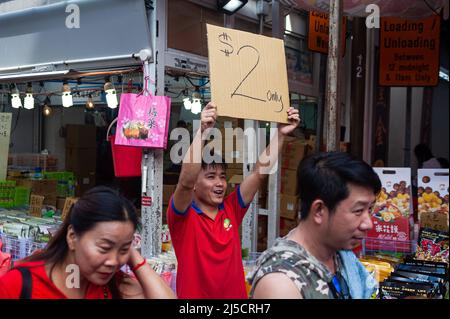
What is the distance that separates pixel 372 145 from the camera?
6.84 m

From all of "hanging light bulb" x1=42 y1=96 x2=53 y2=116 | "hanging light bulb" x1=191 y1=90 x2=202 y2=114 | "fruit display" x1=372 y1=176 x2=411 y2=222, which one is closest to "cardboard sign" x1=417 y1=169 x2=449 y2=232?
"fruit display" x1=372 y1=176 x2=411 y2=222

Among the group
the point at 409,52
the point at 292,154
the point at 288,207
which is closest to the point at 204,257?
the point at 288,207

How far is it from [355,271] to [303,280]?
385mm

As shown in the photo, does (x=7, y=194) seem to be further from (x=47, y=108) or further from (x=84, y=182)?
(x=47, y=108)

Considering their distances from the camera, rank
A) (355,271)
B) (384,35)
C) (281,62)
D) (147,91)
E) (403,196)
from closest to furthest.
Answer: (355,271) → (281,62) → (403,196) → (147,91) → (384,35)

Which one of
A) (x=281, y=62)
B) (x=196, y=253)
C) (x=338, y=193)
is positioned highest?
(x=281, y=62)

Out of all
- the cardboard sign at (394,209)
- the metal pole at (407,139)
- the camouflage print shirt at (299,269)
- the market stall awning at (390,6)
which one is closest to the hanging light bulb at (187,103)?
the market stall awning at (390,6)

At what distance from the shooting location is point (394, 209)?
3639mm

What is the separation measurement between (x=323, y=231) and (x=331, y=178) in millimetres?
185

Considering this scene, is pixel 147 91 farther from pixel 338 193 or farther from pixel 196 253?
pixel 338 193

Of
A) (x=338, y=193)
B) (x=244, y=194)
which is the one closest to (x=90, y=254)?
(x=338, y=193)

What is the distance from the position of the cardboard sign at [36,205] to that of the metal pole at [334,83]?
4267 mm

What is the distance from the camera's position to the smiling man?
157 cm

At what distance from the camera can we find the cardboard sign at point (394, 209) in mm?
3615
